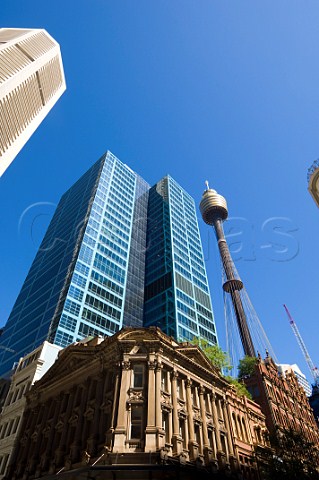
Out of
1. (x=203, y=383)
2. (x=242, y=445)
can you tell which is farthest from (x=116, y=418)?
(x=242, y=445)

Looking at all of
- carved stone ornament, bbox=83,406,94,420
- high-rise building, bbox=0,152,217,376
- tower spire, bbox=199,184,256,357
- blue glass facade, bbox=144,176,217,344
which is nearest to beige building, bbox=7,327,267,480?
carved stone ornament, bbox=83,406,94,420

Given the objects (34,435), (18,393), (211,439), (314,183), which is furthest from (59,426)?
(314,183)

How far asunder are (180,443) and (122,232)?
8351 cm

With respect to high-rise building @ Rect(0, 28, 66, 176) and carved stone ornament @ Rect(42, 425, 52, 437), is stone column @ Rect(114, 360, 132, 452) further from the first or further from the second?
high-rise building @ Rect(0, 28, 66, 176)

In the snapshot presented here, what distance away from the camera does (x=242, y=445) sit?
122 ft

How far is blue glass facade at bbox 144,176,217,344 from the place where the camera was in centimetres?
9106

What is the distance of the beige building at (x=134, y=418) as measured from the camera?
2609 centimetres

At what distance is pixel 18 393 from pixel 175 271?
63.1 metres

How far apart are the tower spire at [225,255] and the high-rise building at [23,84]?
7357cm

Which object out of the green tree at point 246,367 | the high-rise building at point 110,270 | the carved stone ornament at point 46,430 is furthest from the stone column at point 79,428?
the green tree at point 246,367

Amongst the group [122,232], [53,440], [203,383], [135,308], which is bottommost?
[53,440]

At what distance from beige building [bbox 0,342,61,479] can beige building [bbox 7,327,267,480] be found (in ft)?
8.76

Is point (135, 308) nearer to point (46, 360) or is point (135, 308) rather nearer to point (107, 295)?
point (107, 295)

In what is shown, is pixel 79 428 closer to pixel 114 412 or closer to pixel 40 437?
pixel 114 412
